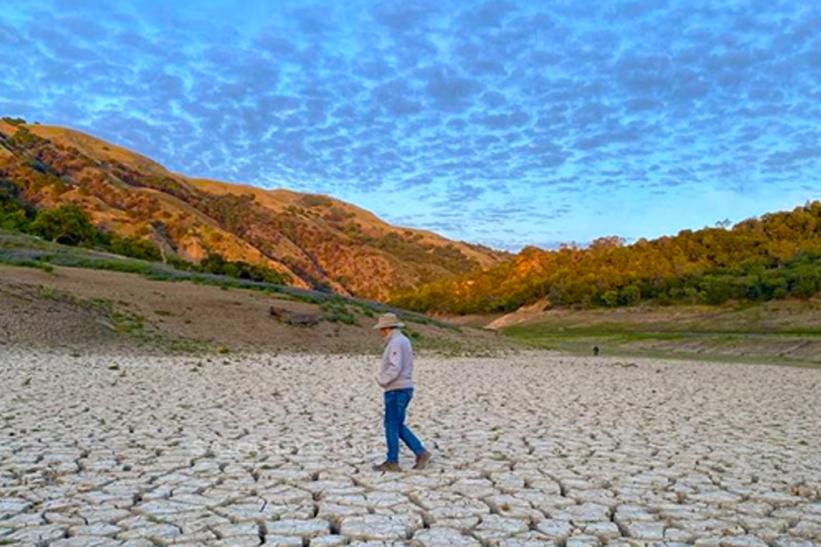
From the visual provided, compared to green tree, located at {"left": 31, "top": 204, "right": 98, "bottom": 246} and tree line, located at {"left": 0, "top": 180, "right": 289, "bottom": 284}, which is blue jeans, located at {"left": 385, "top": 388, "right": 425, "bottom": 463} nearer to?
tree line, located at {"left": 0, "top": 180, "right": 289, "bottom": 284}

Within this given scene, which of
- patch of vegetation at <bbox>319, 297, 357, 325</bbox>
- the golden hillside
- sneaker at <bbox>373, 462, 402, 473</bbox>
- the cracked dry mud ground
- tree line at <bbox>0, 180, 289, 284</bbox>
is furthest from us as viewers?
the golden hillside

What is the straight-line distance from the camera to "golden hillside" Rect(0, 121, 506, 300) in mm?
100312

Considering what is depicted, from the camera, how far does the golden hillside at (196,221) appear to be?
329 feet

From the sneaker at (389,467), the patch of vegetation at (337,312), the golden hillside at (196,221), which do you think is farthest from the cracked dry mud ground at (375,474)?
the golden hillside at (196,221)

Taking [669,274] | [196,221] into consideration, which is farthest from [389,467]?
[196,221]

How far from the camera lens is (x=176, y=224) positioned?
4215 inches

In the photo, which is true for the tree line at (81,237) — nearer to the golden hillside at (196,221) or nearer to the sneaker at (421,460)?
the golden hillside at (196,221)

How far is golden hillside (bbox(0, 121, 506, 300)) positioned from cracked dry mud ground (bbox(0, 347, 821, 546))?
83.8 meters

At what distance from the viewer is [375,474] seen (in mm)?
6930

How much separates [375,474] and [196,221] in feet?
363

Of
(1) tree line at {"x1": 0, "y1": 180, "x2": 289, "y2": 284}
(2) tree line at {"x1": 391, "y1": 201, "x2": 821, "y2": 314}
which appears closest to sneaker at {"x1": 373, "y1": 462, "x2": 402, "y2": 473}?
(1) tree line at {"x1": 0, "y1": 180, "x2": 289, "y2": 284}

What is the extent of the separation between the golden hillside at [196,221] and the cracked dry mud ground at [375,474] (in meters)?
83.8

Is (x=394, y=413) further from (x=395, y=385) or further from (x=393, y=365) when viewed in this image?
(x=393, y=365)

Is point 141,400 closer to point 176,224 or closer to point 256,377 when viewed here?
point 256,377
